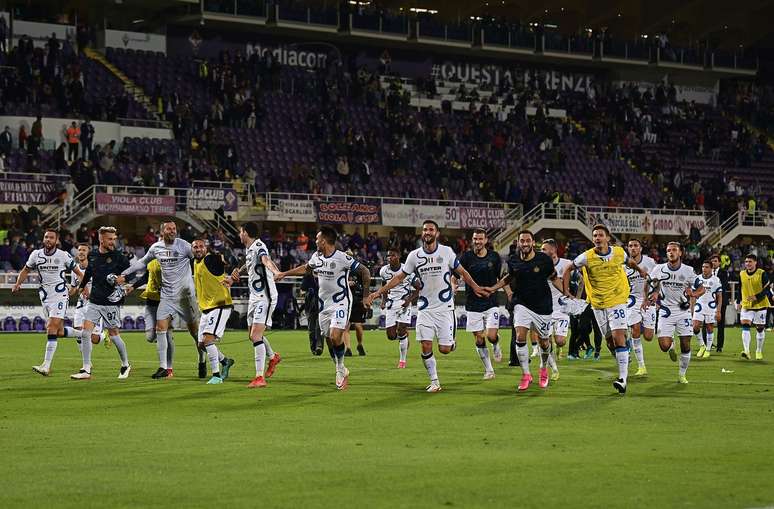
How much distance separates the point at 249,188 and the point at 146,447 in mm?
37842

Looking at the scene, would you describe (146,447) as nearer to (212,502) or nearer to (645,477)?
(212,502)

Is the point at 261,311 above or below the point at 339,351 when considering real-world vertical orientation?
above

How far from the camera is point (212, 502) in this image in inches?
378

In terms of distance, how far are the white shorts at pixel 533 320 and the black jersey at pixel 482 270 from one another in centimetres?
224

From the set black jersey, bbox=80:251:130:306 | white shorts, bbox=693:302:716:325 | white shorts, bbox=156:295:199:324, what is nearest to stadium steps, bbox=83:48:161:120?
white shorts, bbox=693:302:716:325

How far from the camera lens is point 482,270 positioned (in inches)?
Result: 880

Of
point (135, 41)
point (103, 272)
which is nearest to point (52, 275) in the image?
point (103, 272)

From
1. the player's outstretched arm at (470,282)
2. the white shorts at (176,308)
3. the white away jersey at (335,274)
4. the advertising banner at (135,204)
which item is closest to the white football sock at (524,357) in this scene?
the player's outstretched arm at (470,282)

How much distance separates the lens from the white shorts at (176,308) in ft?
70.5

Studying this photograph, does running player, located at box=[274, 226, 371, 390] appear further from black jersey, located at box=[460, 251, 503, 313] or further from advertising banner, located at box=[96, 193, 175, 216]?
advertising banner, located at box=[96, 193, 175, 216]

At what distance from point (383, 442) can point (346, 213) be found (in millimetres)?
37318

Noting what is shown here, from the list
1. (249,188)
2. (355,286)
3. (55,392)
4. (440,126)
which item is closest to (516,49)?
(440,126)

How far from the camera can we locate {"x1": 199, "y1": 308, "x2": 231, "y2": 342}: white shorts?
20719 millimetres

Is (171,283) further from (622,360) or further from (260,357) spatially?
(622,360)
